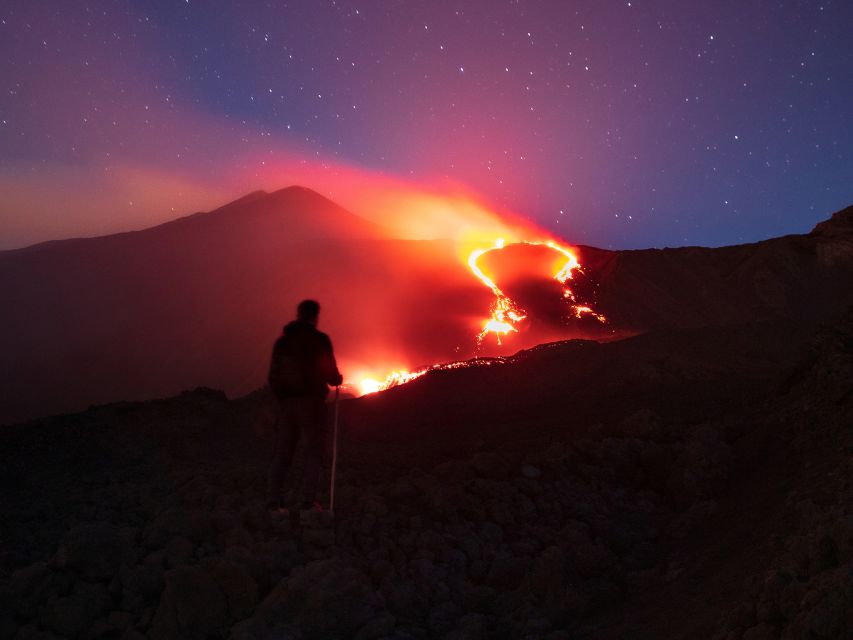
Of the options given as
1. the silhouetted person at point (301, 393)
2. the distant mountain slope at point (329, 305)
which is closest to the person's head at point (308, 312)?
the silhouetted person at point (301, 393)

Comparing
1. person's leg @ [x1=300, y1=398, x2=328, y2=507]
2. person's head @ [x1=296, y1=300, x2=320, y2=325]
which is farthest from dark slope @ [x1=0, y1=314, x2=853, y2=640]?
person's head @ [x1=296, y1=300, x2=320, y2=325]

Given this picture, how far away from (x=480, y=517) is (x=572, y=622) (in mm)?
1396

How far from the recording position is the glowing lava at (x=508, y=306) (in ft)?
88.4

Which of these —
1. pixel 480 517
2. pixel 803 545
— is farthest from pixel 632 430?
pixel 803 545

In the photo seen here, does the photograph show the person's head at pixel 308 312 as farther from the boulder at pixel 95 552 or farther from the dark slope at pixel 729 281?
the dark slope at pixel 729 281

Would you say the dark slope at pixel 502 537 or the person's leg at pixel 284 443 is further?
the person's leg at pixel 284 443

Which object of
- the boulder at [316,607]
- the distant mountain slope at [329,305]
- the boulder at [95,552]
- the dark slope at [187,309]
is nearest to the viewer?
the boulder at [316,607]

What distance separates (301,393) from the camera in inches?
221

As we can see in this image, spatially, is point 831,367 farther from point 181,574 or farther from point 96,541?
point 96,541

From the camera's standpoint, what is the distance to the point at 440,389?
13812mm

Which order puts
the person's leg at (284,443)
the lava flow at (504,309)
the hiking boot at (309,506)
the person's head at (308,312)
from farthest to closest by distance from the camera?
the lava flow at (504,309), the person's head at (308,312), the person's leg at (284,443), the hiking boot at (309,506)

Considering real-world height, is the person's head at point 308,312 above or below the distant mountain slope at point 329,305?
below

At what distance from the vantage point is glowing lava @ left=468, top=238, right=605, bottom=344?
1061 inches

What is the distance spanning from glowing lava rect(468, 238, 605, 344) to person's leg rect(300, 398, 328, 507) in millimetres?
20371
